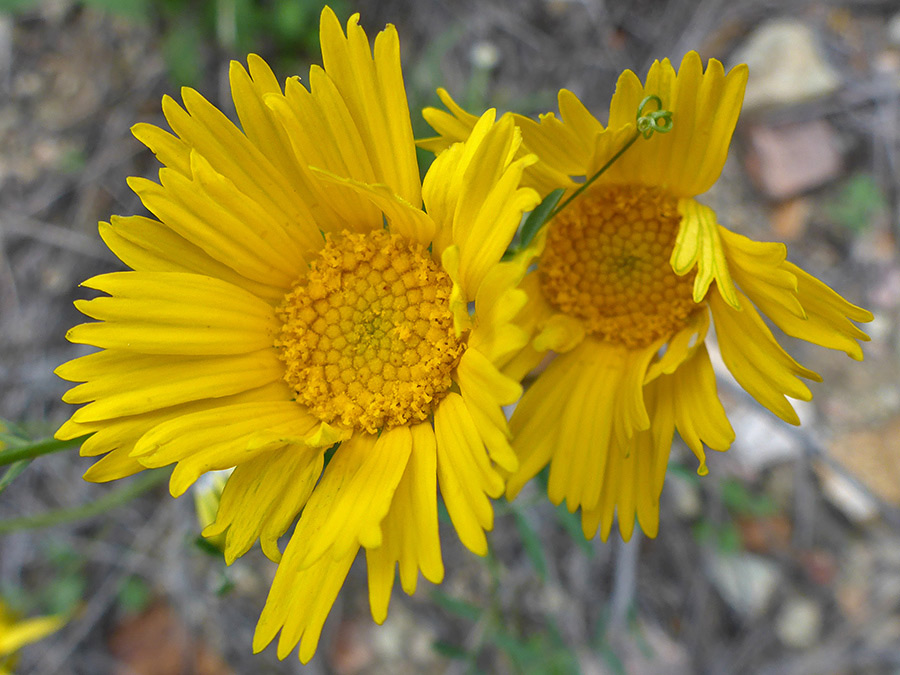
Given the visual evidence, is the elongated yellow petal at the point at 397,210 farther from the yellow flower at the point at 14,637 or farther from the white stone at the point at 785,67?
the white stone at the point at 785,67

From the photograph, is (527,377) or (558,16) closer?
(527,377)

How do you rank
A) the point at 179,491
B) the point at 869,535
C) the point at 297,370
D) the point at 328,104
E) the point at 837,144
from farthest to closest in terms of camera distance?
the point at 837,144
the point at 869,535
the point at 297,370
the point at 328,104
the point at 179,491

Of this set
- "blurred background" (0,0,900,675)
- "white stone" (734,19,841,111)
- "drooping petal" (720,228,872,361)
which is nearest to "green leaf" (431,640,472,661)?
"blurred background" (0,0,900,675)

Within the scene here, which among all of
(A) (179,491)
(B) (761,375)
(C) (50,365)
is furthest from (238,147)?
(C) (50,365)

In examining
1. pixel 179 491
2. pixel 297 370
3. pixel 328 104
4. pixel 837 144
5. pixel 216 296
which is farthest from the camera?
pixel 837 144

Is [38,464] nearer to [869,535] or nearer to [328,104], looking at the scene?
[328,104]

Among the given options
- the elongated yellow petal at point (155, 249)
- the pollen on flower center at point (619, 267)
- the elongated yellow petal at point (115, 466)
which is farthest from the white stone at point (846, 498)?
the elongated yellow petal at point (115, 466)

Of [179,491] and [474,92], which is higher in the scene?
[474,92]

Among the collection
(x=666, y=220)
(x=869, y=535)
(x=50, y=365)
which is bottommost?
(x=50, y=365)
